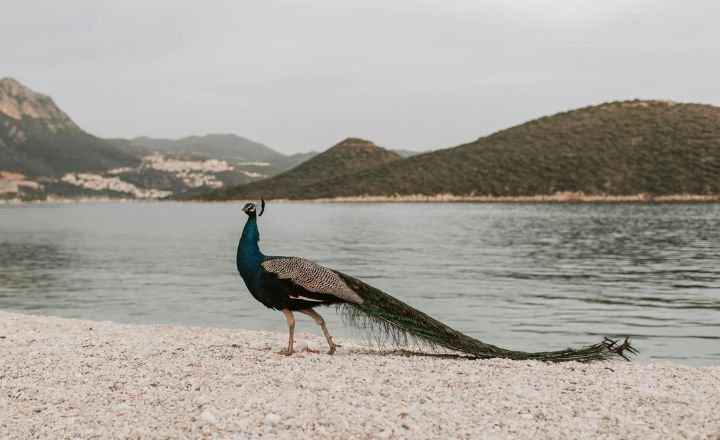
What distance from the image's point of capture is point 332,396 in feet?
32.3

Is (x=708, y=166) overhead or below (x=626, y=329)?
overhead

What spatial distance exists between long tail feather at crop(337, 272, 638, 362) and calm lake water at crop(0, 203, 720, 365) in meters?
4.67

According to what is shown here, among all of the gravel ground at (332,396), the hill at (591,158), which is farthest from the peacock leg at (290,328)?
the hill at (591,158)

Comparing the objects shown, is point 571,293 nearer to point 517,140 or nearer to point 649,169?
point 649,169

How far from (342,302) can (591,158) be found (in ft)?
503

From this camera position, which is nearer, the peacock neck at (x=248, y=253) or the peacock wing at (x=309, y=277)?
the peacock wing at (x=309, y=277)

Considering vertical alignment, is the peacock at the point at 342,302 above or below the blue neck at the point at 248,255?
below

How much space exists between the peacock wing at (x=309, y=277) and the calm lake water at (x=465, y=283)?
704cm

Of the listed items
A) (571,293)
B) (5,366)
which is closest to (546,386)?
(5,366)

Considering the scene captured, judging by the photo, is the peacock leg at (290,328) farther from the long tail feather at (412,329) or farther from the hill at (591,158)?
the hill at (591,158)

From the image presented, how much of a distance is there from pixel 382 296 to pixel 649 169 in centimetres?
14980

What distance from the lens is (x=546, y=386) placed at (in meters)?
10.7

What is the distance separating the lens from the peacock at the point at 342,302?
40.9 feet

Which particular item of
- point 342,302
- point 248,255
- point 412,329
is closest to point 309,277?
point 342,302
